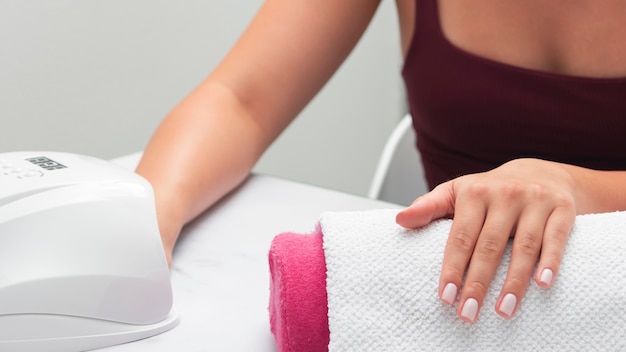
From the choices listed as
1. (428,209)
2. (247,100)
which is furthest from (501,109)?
(428,209)

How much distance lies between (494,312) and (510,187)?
9 cm

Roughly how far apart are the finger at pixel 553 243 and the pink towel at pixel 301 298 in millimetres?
115

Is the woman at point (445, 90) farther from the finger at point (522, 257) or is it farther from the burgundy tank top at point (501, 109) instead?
the finger at point (522, 257)

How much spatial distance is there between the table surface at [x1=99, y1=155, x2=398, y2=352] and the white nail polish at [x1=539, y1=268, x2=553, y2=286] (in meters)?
0.17

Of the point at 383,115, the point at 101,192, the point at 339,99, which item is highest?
the point at 101,192

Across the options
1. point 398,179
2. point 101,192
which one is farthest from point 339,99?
point 101,192

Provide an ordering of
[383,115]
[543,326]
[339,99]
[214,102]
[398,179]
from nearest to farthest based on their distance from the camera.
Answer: [543,326], [214,102], [398,179], [339,99], [383,115]

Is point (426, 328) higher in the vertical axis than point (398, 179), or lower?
higher

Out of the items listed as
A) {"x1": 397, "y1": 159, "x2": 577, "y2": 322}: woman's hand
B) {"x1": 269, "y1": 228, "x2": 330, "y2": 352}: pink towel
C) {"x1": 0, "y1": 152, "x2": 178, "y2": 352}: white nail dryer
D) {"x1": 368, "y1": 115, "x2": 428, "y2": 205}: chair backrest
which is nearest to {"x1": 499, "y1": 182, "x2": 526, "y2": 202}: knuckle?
{"x1": 397, "y1": 159, "x2": 577, "y2": 322}: woman's hand

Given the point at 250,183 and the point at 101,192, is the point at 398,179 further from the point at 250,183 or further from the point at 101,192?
the point at 101,192

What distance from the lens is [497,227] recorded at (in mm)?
430

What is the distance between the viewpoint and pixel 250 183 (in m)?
0.76

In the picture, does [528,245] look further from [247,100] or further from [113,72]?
[113,72]

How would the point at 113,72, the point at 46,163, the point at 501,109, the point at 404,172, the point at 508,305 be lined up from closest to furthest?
1. the point at 508,305
2. the point at 46,163
3. the point at 501,109
4. the point at 404,172
5. the point at 113,72
